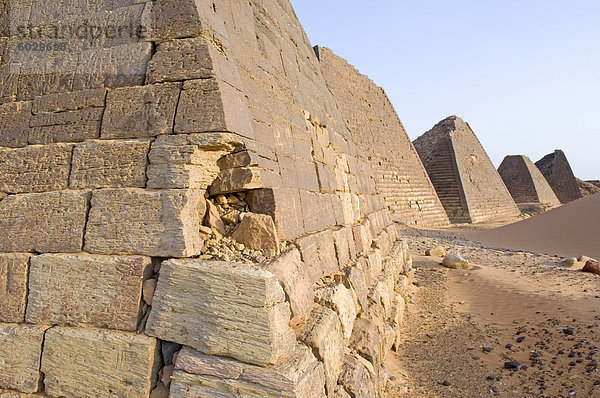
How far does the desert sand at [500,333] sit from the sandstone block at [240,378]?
177 centimetres

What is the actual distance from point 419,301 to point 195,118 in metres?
5.44

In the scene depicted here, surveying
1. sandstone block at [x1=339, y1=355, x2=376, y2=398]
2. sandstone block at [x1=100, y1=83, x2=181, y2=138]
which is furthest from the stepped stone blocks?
sandstone block at [x1=100, y1=83, x2=181, y2=138]

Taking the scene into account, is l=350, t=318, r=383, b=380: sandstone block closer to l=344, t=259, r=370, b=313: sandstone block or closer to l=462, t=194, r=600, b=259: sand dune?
l=344, t=259, r=370, b=313: sandstone block

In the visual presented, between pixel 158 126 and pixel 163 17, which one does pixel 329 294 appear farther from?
pixel 163 17

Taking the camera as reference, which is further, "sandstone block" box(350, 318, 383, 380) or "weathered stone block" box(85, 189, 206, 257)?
"sandstone block" box(350, 318, 383, 380)

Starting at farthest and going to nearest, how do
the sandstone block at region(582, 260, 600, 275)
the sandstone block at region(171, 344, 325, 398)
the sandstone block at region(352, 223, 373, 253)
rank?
the sandstone block at region(582, 260, 600, 275), the sandstone block at region(352, 223, 373, 253), the sandstone block at region(171, 344, 325, 398)

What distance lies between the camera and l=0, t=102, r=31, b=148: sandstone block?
3328mm

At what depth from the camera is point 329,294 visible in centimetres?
329

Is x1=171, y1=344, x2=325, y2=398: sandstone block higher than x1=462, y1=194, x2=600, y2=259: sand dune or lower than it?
lower

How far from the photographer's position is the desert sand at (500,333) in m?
3.91

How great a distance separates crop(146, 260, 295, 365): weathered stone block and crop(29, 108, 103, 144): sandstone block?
1353 mm

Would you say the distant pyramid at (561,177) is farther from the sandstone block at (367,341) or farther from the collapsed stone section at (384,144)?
the sandstone block at (367,341)

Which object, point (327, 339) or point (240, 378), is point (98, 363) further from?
point (327, 339)

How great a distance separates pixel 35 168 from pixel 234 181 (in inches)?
61.3
